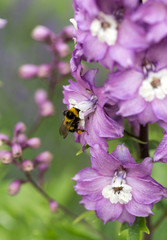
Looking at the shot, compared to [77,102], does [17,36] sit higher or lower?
higher

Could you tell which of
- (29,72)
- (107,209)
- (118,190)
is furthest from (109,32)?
(29,72)

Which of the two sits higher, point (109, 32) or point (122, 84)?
point (109, 32)

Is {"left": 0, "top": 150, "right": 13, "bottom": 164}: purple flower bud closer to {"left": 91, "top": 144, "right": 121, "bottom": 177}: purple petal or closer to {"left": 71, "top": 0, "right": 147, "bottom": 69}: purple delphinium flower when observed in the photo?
{"left": 91, "top": 144, "right": 121, "bottom": 177}: purple petal

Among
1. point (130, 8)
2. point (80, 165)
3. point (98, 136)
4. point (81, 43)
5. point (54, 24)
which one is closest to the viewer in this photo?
point (130, 8)

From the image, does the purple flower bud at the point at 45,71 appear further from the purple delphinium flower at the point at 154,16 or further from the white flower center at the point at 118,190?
the purple delphinium flower at the point at 154,16

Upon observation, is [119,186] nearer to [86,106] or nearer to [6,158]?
[86,106]

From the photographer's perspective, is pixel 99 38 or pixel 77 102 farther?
pixel 77 102

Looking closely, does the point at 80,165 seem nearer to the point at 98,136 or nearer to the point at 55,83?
the point at 55,83

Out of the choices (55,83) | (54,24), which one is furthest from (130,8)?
(54,24)

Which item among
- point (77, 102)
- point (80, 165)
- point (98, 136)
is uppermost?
point (77, 102)
